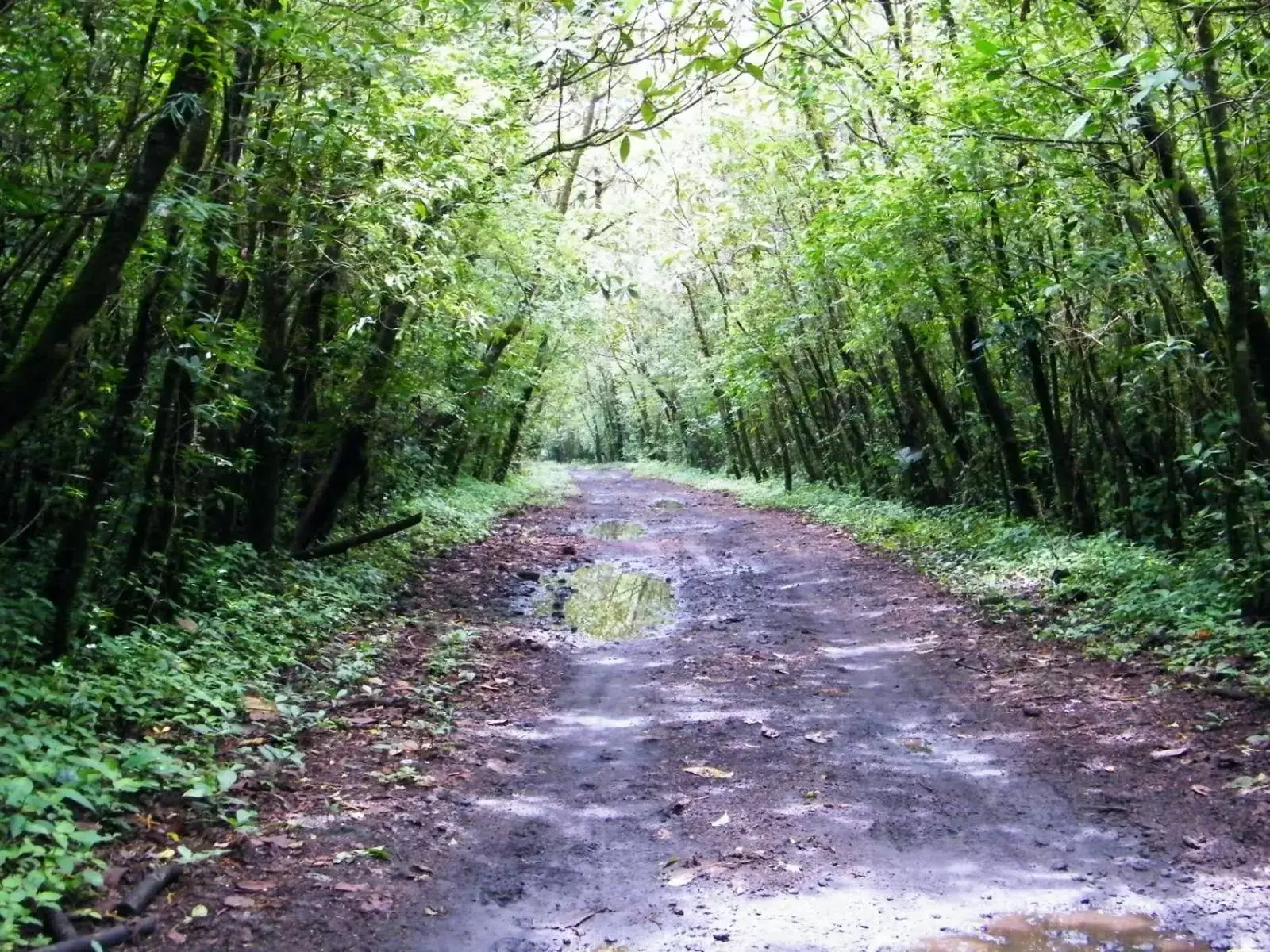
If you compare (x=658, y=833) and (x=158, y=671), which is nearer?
(x=658, y=833)

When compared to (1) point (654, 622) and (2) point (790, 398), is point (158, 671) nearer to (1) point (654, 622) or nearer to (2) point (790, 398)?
(1) point (654, 622)

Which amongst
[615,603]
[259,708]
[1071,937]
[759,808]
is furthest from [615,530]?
[1071,937]

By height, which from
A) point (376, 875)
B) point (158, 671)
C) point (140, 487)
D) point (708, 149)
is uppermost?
point (708, 149)

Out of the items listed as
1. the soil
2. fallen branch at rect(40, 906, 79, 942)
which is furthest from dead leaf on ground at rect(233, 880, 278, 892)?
fallen branch at rect(40, 906, 79, 942)

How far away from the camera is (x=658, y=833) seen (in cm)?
514

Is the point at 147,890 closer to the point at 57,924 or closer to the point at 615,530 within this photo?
the point at 57,924

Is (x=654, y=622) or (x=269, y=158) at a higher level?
(x=269, y=158)

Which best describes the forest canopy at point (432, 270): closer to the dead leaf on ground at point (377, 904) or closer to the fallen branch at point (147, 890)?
the fallen branch at point (147, 890)

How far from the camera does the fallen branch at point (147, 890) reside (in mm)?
4055

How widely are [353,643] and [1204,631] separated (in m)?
7.44

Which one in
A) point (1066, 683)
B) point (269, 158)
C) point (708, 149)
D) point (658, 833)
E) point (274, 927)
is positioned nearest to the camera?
point (274, 927)

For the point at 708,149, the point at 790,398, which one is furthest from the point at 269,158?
the point at 790,398

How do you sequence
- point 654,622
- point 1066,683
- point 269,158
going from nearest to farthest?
point 1066,683
point 269,158
point 654,622

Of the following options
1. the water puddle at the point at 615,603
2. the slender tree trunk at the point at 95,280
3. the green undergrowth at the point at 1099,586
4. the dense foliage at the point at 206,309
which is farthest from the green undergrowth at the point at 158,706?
the green undergrowth at the point at 1099,586
